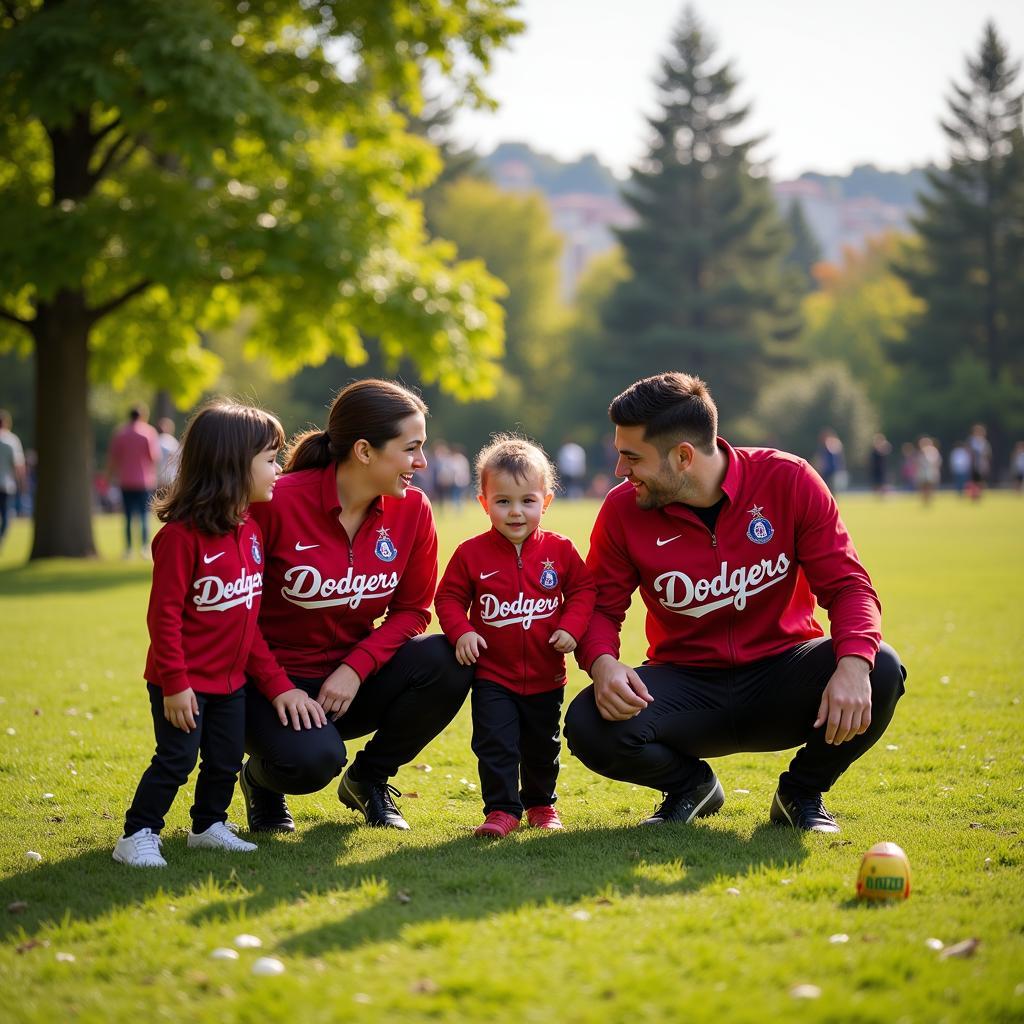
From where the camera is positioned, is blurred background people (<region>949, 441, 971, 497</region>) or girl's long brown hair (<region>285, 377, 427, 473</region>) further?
blurred background people (<region>949, 441, 971, 497</region>)

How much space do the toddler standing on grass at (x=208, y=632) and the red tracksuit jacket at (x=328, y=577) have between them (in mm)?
202

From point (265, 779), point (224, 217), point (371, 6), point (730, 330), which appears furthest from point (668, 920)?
point (730, 330)

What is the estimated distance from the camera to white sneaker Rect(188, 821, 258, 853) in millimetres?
4848

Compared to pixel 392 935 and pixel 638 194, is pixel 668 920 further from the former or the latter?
pixel 638 194

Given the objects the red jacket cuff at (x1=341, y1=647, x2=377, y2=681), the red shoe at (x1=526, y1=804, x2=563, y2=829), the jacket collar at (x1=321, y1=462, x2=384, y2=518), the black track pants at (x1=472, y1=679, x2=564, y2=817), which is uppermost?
the jacket collar at (x1=321, y1=462, x2=384, y2=518)

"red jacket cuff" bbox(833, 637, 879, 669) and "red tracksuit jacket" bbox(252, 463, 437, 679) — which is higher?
"red tracksuit jacket" bbox(252, 463, 437, 679)

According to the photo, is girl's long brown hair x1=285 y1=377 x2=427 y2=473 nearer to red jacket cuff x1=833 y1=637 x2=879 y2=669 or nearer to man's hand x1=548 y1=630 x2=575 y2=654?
man's hand x1=548 y1=630 x2=575 y2=654

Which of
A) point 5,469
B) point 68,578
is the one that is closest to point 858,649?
point 68,578

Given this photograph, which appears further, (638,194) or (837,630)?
(638,194)

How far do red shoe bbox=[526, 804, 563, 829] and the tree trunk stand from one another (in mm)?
15176

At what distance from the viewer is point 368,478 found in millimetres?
5312

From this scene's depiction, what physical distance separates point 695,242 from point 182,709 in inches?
2367

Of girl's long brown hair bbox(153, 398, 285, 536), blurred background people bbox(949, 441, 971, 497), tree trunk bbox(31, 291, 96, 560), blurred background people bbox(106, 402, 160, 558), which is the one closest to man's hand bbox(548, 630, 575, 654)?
girl's long brown hair bbox(153, 398, 285, 536)

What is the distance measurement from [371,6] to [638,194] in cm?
4790
